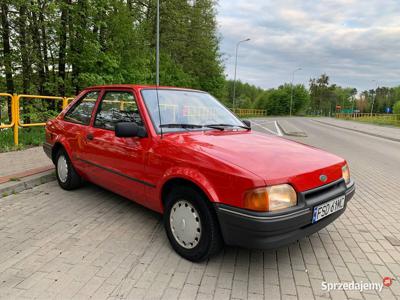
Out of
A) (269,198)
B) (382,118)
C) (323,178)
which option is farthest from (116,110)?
(382,118)

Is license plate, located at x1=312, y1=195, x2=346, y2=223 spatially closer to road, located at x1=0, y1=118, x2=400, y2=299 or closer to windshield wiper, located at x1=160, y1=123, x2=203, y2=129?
road, located at x1=0, y1=118, x2=400, y2=299

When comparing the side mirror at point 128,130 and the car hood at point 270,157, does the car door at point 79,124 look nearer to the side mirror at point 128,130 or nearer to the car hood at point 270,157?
A: the side mirror at point 128,130

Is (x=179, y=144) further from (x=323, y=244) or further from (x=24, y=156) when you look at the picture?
(x=24, y=156)

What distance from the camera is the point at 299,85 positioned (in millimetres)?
91125

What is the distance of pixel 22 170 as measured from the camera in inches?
217

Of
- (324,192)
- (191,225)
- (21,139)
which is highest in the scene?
(324,192)

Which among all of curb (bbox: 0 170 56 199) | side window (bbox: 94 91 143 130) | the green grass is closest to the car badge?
side window (bbox: 94 91 143 130)

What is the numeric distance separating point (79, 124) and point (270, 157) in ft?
9.85

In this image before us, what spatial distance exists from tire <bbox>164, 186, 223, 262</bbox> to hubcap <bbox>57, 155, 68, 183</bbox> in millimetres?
2503

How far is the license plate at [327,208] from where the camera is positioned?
8.74 ft

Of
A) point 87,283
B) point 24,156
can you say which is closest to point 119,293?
point 87,283

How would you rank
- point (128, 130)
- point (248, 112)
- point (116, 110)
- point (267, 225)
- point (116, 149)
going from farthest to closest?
point (248, 112) < point (116, 110) < point (116, 149) < point (128, 130) < point (267, 225)

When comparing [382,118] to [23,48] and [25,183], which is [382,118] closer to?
[23,48]

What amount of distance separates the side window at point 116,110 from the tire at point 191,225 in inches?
40.8
